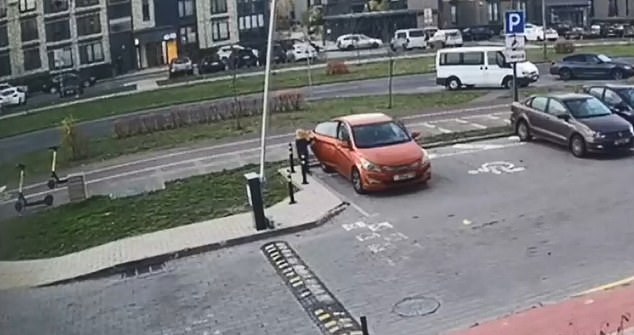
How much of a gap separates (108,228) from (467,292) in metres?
8.87

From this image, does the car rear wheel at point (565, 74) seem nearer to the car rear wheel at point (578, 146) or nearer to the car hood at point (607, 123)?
the car hood at point (607, 123)

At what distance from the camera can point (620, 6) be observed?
76.2m

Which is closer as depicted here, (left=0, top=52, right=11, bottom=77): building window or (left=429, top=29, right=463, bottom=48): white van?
(left=0, top=52, right=11, bottom=77): building window

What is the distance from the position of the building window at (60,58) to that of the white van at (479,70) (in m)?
24.2

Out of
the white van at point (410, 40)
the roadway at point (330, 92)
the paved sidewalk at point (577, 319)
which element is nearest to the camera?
the paved sidewalk at point (577, 319)

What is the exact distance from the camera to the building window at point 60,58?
50.6m

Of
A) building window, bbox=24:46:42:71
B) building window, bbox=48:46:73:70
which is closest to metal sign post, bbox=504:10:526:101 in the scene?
building window, bbox=24:46:42:71

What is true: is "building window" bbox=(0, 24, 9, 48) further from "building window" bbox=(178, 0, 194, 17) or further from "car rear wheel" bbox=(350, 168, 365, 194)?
"building window" bbox=(178, 0, 194, 17)

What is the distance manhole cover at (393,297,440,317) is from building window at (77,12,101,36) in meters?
49.8

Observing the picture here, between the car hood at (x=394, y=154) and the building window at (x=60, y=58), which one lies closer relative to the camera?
the car hood at (x=394, y=154)

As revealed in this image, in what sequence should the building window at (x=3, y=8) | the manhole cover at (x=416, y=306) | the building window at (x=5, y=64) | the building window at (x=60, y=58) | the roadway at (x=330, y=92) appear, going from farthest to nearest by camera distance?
the building window at (x=60, y=58), the building window at (x=5, y=64), the building window at (x=3, y=8), the roadway at (x=330, y=92), the manhole cover at (x=416, y=306)

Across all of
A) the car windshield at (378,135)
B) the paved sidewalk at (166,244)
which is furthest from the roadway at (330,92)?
the car windshield at (378,135)

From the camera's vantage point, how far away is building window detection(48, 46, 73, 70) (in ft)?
166

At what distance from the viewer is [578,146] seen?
66.2 ft
